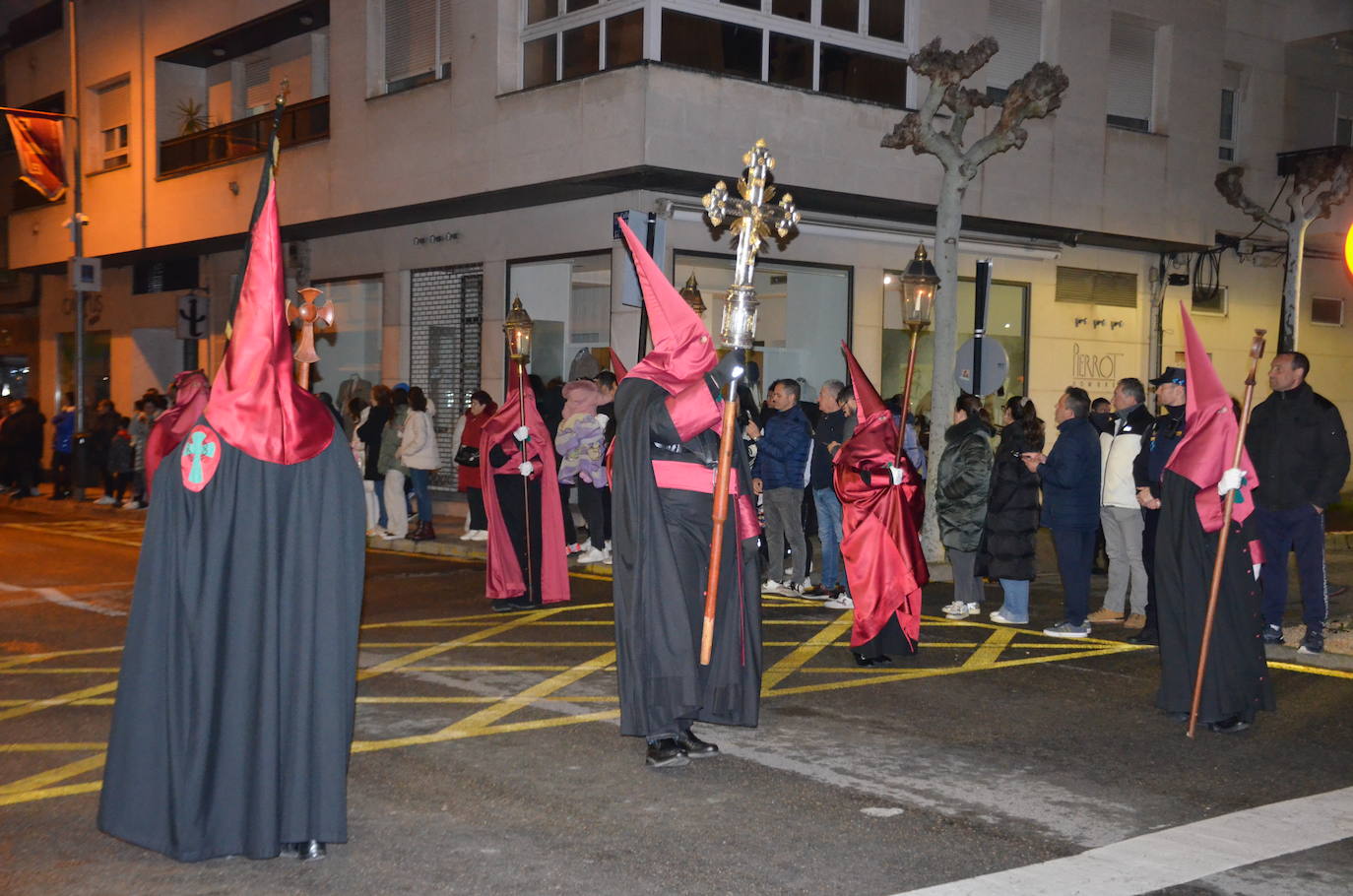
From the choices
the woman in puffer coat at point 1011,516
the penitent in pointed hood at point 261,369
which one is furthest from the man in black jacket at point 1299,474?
the penitent in pointed hood at point 261,369

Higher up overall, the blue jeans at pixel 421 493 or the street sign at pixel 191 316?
the street sign at pixel 191 316

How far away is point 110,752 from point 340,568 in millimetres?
1040

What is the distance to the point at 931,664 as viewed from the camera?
9.31 m

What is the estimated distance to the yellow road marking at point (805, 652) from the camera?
877 centimetres

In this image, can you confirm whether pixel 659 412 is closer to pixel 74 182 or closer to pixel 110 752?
pixel 110 752

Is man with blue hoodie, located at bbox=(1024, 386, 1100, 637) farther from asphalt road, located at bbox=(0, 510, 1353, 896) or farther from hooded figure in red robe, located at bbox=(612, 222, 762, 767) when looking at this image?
hooded figure in red robe, located at bbox=(612, 222, 762, 767)

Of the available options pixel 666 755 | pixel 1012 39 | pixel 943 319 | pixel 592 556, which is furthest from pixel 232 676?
pixel 1012 39

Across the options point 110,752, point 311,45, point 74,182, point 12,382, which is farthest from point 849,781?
point 12,382

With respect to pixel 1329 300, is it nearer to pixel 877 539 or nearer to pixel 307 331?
pixel 877 539

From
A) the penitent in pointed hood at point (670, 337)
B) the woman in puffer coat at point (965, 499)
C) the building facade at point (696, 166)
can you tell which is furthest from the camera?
the building facade at point (696, 166)

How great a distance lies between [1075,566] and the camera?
10883 millimetres

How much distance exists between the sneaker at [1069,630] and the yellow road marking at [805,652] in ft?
5.22

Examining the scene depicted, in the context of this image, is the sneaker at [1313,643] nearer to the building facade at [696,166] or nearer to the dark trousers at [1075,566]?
the dark trousers at [1075,566]

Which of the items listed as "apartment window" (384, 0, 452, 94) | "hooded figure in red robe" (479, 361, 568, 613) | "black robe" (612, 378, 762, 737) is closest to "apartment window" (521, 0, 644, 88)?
"apartment window" (384, 0, 452, 94)
